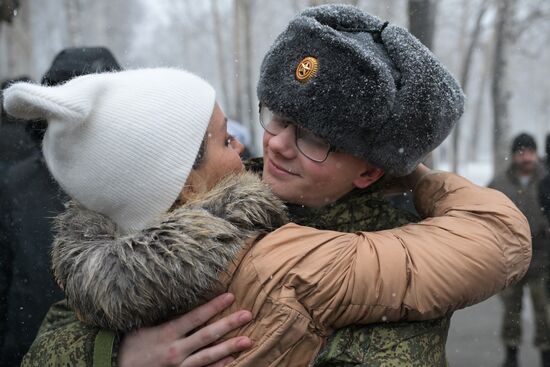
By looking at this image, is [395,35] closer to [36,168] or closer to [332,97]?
[332,97]

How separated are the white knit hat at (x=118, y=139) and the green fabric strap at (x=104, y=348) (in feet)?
0.95

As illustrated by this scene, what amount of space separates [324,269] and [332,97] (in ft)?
1.49

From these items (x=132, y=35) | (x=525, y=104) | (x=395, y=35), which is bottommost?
(x=525, y=104)

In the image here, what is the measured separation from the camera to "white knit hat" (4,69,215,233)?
146cm

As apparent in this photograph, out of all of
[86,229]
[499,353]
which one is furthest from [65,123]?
[499,353]

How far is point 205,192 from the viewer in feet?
5.22

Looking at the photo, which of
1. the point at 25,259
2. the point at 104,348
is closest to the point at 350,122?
the point at 104,348

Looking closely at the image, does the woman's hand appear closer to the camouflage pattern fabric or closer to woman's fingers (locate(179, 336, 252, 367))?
woman's fingers (locate(179, 336, 252, 367))

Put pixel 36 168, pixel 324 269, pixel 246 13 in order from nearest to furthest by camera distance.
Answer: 1. pixel 324 269
2. pixel 36 168
3. pixel 246 13

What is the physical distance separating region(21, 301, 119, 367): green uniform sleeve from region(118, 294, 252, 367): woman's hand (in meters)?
0.04

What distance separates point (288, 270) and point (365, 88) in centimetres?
49

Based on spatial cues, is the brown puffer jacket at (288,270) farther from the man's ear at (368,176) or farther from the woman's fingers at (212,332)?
the man's ear at (368,176)

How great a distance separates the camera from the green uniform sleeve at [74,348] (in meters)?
1.56

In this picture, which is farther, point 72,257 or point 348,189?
point 348,189
